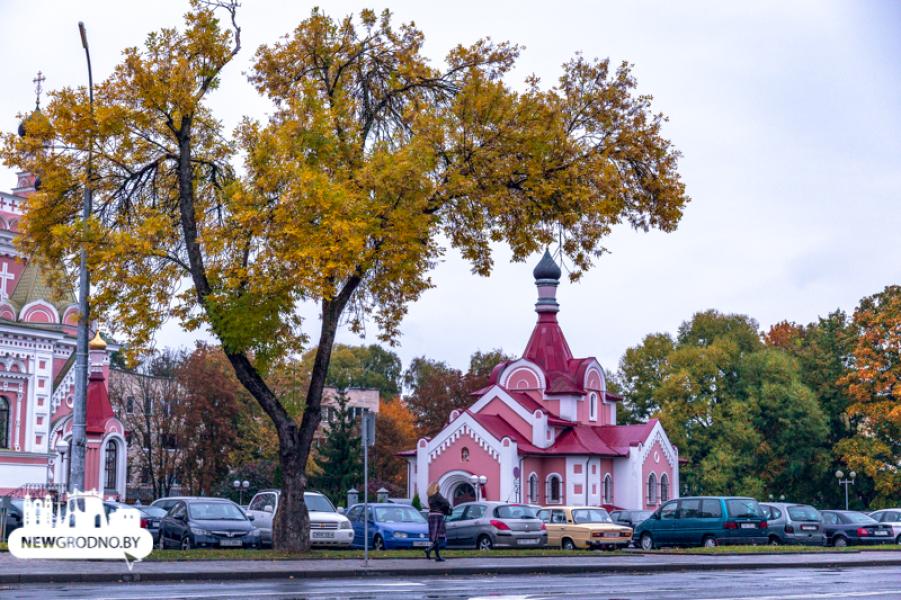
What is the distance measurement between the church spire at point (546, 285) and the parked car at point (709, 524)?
31.3m

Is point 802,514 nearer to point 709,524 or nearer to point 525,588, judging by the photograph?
point 709,524

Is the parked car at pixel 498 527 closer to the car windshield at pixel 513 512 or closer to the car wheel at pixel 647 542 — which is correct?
the car windshield at pixel 513 512

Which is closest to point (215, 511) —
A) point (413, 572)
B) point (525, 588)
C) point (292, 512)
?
point (292, 512)

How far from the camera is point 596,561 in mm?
26641

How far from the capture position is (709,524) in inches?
1438

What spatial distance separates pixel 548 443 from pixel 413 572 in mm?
43091

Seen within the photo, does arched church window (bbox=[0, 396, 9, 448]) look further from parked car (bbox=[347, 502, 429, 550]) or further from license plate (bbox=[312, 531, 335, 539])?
license plate (bbox=[312, 531, 335, 539])

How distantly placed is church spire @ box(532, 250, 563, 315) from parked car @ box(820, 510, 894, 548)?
29309 millimetres

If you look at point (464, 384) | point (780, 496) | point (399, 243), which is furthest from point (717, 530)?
point (464, 384)

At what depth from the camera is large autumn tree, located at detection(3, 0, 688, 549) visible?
83.4 feet

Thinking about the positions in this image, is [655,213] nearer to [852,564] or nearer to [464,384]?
[852,564]

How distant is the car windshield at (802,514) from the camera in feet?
130

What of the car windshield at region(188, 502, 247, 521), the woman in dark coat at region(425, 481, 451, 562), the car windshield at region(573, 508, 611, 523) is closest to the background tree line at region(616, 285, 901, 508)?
the car windshield at region(573, 508, 611, 523)

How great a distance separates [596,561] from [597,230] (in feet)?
26.4
